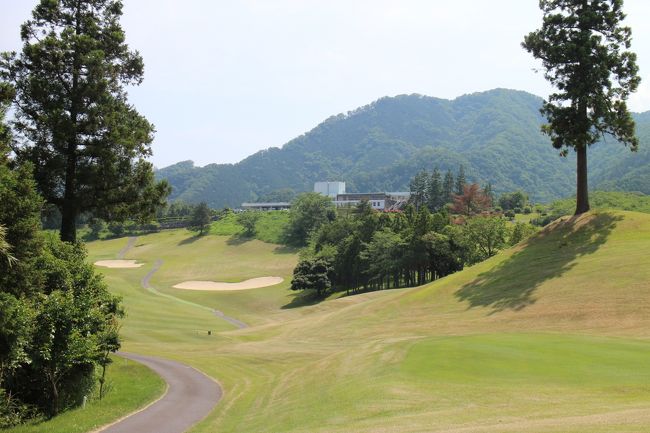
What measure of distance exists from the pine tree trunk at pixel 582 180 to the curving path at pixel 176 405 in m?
32.0

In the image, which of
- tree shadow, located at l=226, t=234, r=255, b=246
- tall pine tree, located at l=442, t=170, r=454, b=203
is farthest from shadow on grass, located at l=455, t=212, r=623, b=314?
tall pine tree, located at l=442, t=170, r=454, b=203

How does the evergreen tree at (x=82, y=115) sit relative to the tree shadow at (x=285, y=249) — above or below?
above

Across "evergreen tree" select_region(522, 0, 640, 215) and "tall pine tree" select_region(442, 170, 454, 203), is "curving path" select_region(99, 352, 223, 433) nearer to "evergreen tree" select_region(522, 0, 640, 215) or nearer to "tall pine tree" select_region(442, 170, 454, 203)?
"evergreen tree" select_region(522, 0, 640, 215)

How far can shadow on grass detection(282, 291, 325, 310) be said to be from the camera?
80.3m

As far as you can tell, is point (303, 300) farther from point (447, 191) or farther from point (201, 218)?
point (447, 191)

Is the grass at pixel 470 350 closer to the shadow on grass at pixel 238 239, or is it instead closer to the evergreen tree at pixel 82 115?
the evergreen tree at pixel 82 115

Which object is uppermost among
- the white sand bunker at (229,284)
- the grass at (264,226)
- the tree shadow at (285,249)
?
the grass at (264,226)

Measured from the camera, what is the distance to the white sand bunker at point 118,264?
11503 centimetres

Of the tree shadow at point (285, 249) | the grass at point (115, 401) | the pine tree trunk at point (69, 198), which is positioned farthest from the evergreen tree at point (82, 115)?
the tree shadow at point (285, 249)

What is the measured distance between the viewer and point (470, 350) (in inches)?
962

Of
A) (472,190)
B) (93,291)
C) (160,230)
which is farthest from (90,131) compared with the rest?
(160,230)

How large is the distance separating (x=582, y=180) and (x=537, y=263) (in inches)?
330

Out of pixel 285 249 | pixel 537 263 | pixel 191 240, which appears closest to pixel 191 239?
pixel 191 240

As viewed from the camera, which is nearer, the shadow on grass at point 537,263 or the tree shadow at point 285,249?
the shadow on grass at point 537,263
